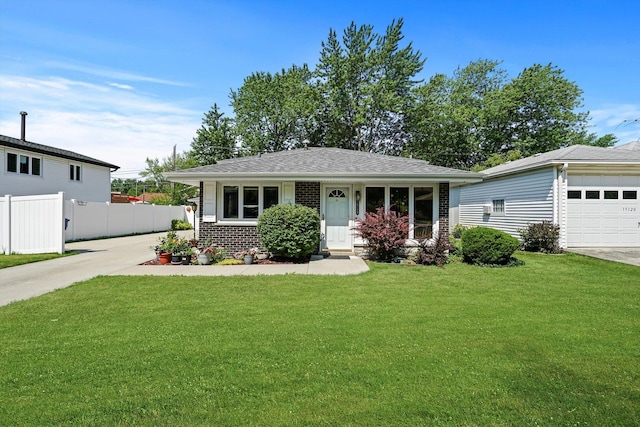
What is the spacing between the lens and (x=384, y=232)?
10531 millimetres

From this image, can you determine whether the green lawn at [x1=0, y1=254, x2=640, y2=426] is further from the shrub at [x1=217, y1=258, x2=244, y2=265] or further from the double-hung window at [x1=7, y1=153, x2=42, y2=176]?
the double-hung window at [x1=7, y1=153, x2=42, y2=176]

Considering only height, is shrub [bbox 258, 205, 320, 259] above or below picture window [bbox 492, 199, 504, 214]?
below

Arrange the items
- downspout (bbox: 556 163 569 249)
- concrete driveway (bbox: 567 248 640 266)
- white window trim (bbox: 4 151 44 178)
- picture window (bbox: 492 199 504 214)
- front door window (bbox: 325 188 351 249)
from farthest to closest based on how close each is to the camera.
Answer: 1. white window trim (bbox: 4 151 44 178)
2. picture window (bbox: 492 199 504 214)
3. downspout (bbox: 556 163 569 249)
4. front door window (bbox: 325 188 351 249)
5. concrete driveway (bbox: 567 248 640 266)

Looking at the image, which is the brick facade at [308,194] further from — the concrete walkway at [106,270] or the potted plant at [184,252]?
the potted plant at [184,252]

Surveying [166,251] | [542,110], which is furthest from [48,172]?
[542,110]

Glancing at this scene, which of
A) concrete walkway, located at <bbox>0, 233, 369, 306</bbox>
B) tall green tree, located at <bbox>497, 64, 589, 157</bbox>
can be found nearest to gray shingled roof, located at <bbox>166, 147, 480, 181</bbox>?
concrete walkway, located at <bbox>0, 233, 369, 306</bbox>

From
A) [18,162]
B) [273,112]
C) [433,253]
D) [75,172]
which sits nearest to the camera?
[433,253]

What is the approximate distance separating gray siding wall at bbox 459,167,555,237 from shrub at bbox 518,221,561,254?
0.54 metres

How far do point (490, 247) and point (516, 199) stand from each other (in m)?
6.61

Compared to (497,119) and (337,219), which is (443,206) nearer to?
(337,219)

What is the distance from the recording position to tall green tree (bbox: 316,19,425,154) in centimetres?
3055

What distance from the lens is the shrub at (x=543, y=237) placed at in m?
12.6

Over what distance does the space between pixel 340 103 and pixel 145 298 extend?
28.0 metres

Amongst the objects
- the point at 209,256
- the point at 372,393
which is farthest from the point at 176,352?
the point at 209,256
